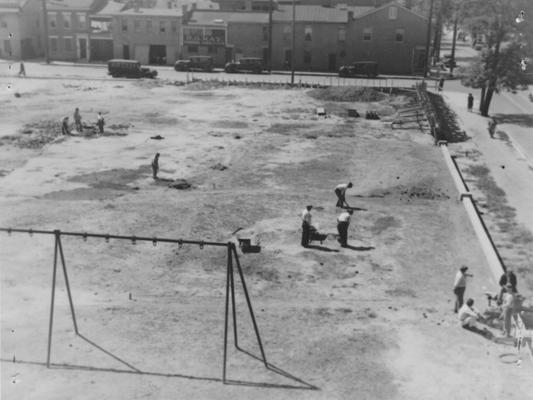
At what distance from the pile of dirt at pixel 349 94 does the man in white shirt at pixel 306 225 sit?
3398cm

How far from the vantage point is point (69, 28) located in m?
79.8

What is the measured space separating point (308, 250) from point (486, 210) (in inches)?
391

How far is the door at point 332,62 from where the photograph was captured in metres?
73.9

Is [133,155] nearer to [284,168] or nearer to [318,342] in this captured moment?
[284,168]

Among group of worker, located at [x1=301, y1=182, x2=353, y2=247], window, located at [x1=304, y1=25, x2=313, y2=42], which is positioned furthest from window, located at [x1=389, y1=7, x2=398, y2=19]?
group of worker, located at [x1=301, y1=182, x2=353, y2=247]

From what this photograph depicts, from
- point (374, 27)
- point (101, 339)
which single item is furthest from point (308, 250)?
point (374, 27)

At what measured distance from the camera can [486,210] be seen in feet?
93.7

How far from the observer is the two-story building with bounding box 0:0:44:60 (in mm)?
78875

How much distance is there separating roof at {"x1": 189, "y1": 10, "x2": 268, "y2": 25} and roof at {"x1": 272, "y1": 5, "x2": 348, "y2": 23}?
5.81 ft

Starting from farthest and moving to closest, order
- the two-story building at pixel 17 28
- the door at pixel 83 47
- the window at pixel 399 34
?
the door at pixel 83 47, the two-story building at pixel 17 28, the window at pixel 399 34

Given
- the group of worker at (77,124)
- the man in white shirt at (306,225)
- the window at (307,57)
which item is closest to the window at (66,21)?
the window at (307,57)

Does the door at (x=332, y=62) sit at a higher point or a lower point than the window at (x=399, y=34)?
lower

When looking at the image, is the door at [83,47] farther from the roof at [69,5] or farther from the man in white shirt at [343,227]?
the man in white shirt at [343,227]

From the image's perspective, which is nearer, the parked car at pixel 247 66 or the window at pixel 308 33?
the parked car at pixel 247 66
